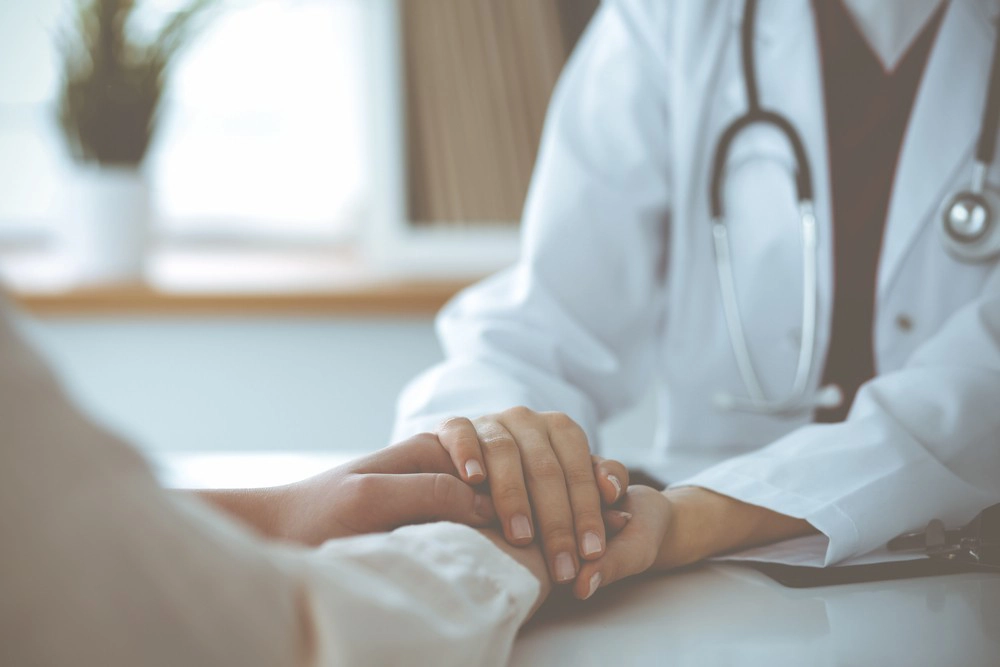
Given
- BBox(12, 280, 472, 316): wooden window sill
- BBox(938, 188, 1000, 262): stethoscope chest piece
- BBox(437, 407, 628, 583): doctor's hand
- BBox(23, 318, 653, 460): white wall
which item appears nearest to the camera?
BBox(437, 407, 628, 583): doctor's hand

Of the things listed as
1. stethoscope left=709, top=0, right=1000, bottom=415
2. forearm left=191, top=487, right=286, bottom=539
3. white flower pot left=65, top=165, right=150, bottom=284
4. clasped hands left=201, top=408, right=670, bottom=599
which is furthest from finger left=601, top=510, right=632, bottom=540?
white flower pot left=65, top=165, right=150, bottom=284

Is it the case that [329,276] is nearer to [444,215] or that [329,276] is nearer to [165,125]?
[444,215]

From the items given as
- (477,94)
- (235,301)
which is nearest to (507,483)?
(235,301)

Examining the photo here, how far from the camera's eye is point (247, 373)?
5.74 feet

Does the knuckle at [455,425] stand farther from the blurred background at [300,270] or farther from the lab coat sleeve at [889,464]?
the blurred background at [300,270]

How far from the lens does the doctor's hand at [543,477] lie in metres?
0.57

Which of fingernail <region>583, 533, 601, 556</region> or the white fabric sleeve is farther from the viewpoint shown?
fingernail <region>583, 533, 601, 556</region>

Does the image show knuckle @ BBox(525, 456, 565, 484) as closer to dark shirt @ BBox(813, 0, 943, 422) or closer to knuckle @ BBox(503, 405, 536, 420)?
knuckle @ BBox(503, 405, 536, 420)

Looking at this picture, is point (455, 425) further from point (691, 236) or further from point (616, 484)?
point (691, 236)

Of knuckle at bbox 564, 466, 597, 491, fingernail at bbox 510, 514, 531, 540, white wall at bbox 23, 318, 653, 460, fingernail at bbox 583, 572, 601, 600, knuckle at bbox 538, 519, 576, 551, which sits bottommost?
white wall at bbox 23, 318, 653, 460

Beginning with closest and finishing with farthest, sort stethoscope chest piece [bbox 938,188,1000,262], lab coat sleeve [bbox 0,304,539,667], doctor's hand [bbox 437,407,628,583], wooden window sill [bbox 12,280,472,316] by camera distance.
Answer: lab coat sleeve [bbox 0,304,539,667] < doctor's hand [bbox 437,407,628,583] < stethoscope chest piece [bbox 938,188,1000,262] < wooden window sill [bbox 12,280,472,316]

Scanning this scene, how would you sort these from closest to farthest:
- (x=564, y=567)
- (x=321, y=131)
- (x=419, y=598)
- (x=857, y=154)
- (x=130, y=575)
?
(x=130, y=575) < (x=419, y=598) < (x=564, y=567) < (x=857, y=154) < (x=321, y=131)

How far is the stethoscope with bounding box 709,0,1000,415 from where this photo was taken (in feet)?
3.18

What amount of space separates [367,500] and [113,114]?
139 cm
